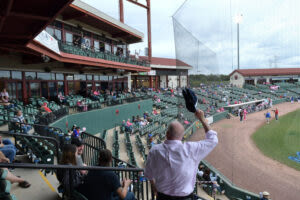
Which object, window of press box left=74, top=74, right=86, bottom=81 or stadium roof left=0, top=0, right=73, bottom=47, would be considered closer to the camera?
stadium roof left=0, top=0, right=73, bottom=47

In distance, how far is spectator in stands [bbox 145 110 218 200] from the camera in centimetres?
208

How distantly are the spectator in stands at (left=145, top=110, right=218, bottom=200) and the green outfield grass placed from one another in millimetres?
14006

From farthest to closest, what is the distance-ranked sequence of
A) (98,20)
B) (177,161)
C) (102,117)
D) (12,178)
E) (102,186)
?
1. (98,20)
2. (102,117)
3. (12,178)
4. (102,186)
5. (177,161)

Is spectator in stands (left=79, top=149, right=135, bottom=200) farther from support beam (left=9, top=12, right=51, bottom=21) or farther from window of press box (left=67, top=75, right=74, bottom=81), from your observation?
window of press box (left=67, top=75, right=74, bottom=81)

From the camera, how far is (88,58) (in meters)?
16.6

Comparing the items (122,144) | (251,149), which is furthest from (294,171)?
(122,144)

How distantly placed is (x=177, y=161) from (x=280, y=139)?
1991cm

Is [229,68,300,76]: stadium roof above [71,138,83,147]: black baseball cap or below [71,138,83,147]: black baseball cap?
above

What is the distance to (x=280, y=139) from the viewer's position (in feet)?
60.2

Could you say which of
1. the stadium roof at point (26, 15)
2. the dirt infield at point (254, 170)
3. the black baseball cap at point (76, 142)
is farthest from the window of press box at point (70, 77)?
the black baseball cap at point (76, 142)

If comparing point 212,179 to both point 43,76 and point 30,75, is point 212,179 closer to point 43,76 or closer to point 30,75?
point 30,75

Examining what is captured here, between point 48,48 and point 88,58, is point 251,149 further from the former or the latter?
point 48,48

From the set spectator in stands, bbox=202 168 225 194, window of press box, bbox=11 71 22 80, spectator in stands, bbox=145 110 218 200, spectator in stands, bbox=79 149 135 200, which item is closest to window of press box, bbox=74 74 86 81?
window of press box, bbox=11 71 22 80

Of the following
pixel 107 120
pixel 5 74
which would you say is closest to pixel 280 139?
pixel 107 120
